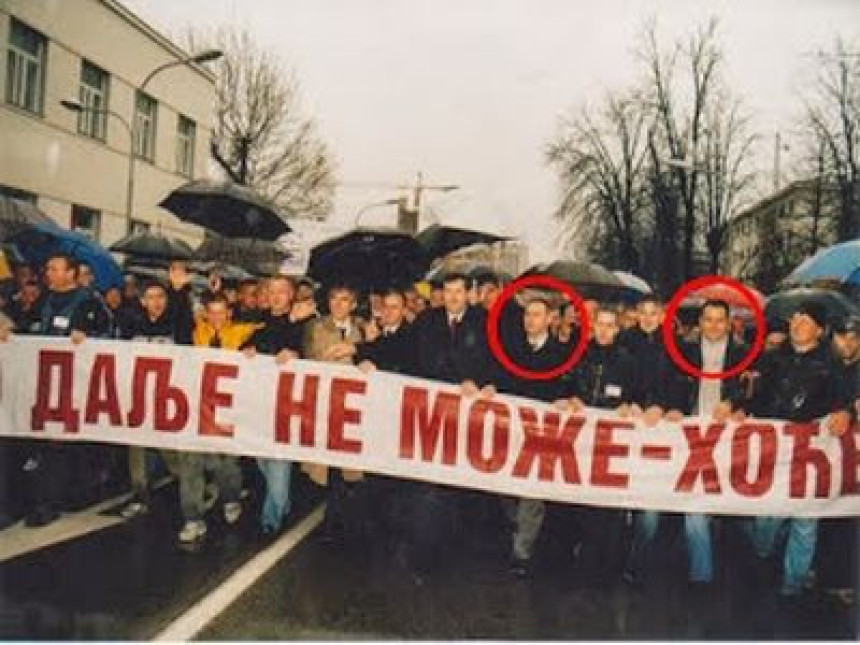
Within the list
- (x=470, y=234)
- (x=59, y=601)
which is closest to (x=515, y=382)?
(x=470, y=234)

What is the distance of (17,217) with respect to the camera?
674cm

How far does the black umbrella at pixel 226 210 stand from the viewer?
6895 mm

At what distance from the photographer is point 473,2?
22.2 feet

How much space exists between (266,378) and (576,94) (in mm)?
2120

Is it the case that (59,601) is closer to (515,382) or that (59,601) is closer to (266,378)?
(266,378)

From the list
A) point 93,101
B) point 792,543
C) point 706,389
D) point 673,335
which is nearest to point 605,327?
point 673,335

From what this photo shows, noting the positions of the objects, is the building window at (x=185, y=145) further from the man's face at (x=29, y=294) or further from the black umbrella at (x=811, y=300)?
the black umbrella at (x=811, y=300)

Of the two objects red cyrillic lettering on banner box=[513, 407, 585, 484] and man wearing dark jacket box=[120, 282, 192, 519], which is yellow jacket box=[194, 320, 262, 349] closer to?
man wearing dark jacket box=[120, 282, 192, 519]

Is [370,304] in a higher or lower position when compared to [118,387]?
higher

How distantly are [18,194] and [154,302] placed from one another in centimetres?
84

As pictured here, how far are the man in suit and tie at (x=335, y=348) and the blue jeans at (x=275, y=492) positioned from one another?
Result: 4.7 inches

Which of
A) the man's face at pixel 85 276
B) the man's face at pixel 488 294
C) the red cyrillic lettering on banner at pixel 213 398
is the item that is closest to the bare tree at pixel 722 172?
the man's face at pixel 488 294

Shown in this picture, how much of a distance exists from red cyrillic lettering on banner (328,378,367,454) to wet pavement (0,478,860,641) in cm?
30

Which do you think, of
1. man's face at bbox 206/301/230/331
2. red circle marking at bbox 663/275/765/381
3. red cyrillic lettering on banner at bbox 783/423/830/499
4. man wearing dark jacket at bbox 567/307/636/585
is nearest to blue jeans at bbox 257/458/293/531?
man's face at bbox 206/301/230/331
